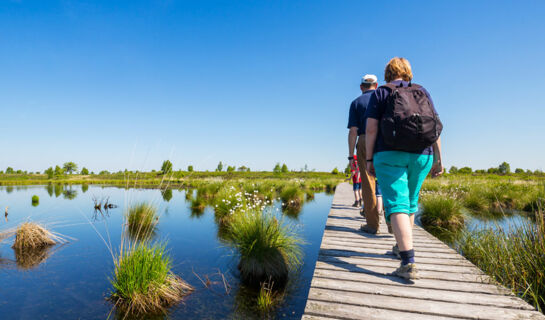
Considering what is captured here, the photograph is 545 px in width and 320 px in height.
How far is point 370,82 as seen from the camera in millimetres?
4035

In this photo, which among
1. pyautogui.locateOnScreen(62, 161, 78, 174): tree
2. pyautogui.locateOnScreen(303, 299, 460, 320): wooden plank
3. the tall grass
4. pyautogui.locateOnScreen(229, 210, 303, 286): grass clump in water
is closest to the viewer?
pyautogui.locateOnScreen(303, 299, 460, 320): wooden plank

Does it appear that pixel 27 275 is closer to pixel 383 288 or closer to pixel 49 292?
pixel 49 292

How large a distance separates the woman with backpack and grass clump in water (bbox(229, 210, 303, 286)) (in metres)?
2.64

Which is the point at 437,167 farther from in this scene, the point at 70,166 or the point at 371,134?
the point at 70,166

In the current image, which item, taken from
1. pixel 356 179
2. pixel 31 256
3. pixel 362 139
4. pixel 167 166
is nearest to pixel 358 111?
pixel 362 139

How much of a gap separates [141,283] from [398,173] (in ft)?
11.8

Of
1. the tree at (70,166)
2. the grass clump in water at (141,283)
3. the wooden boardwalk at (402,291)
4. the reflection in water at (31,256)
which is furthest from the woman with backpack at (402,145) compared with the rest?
the tree at (70,166)

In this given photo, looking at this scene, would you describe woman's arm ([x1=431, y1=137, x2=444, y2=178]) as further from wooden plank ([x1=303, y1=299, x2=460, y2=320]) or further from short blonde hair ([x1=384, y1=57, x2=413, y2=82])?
wooden plank ([x1=303, y1=299, x2=460, y2=320])

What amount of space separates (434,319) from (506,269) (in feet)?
6.33

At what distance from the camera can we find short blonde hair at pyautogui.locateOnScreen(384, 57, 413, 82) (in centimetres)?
243

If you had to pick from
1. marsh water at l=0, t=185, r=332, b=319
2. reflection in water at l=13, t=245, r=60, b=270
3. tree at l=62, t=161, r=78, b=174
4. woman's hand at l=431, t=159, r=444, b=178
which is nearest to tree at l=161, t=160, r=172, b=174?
marsh water at l=0, t=185, r=332, b=319

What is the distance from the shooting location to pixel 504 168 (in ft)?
171

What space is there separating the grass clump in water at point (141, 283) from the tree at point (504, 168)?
215 feet

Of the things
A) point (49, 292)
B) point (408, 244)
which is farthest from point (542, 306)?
point (49, 292)
